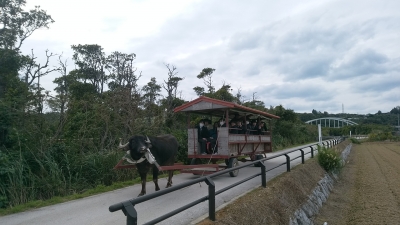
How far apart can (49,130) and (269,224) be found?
7392mm

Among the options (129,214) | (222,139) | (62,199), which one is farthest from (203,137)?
(129,214)

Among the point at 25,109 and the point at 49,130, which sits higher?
the point at 25,109

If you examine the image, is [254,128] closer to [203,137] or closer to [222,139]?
[203,137]

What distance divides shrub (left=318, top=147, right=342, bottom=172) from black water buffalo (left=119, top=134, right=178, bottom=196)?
7309mm

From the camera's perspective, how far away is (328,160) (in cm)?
1419

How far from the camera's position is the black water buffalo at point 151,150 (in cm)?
795

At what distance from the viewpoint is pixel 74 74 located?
32844mm

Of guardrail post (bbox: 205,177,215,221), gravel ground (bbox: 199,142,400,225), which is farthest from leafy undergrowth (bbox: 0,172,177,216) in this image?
guardrail post (bbox: 205,177,215,221)

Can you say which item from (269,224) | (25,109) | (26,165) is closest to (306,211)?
(269,224)

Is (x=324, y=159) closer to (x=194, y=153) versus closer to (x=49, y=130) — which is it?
(x=194, y=153)

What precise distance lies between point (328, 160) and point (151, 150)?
8.68 meters

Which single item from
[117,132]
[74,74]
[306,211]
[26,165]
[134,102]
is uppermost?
[74,74]

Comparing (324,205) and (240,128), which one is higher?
(240,128)

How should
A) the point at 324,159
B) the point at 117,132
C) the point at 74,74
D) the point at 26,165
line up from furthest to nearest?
the point at 74,74 → the point at 324,159 → the point at 117,132 → the point at 26,165
